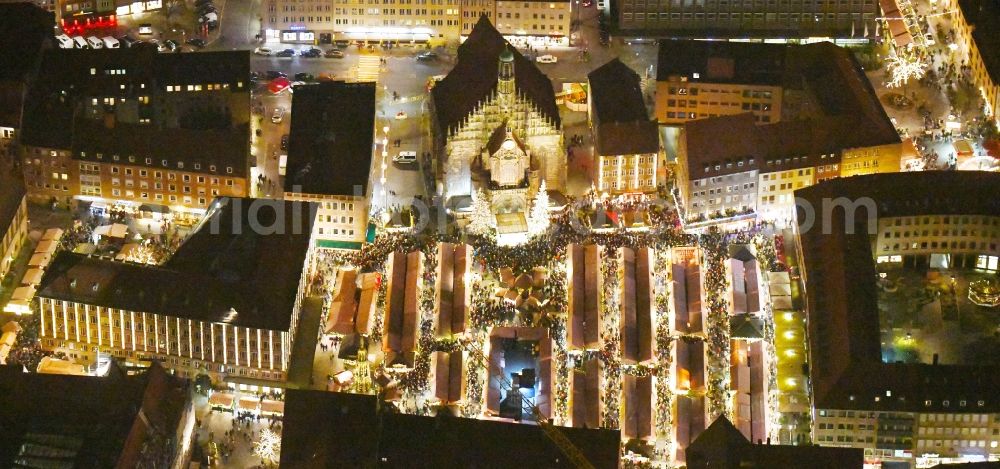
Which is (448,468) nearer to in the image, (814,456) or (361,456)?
(361,456)

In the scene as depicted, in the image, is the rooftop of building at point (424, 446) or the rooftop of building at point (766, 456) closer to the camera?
the rooftop of building at point (766, 456)

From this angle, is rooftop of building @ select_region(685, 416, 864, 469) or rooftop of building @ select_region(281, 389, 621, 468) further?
rooftop of building @ select_region(281, 389, 621, 468)

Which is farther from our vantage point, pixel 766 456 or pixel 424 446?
pixel 424 446

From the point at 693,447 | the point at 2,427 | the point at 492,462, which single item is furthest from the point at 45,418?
the point at 693,447

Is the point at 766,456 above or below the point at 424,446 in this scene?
below

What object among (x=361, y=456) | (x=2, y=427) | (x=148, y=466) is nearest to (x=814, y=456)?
(x=361, y=456)

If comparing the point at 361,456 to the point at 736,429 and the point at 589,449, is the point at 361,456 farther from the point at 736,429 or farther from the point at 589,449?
the point at 736,429
